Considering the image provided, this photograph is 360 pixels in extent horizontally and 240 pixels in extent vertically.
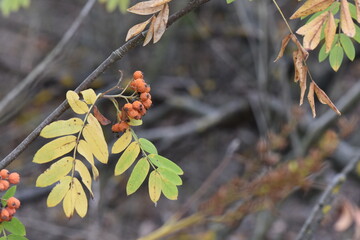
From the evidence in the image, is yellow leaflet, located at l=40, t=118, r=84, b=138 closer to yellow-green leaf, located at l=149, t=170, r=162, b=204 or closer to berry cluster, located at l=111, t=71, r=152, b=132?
berry cluster, located at l=111, t=71, r=152, b=132

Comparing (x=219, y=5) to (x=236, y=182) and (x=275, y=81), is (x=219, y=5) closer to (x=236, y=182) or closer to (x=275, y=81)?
(x=275, y=81)

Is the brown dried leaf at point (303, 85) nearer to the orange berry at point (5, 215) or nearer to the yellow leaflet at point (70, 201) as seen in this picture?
the yellow leaflet at point (70, 201)

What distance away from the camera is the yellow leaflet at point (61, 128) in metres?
0.89

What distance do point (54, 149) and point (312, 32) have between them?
0.51 metres

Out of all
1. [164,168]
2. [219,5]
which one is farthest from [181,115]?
[164,168]

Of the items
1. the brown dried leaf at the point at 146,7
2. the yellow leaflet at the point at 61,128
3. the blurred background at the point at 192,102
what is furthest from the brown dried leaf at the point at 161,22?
the blurred background at the point at 192,102

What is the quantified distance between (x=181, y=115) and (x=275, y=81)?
75 centimetres

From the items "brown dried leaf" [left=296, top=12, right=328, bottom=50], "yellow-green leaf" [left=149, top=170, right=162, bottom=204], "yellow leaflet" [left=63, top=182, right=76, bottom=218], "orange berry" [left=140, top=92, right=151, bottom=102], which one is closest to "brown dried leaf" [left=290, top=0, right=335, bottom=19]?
"brown dried leaf" [left=296, top=12, right=328, bottom=50]

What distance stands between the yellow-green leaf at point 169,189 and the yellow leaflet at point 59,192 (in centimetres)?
18

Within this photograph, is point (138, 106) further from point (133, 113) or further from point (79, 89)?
point (79, 89)

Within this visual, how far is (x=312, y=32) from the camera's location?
864mm

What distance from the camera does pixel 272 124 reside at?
10.4ft

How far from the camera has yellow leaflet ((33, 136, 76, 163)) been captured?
91 centimetres

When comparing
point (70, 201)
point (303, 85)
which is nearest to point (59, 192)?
point (70, 201)
